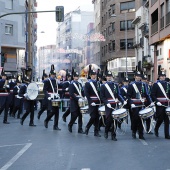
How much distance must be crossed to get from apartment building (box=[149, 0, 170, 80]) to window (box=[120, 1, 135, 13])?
28011 millimetres

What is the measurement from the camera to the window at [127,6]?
6862cm

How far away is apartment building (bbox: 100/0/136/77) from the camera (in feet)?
224

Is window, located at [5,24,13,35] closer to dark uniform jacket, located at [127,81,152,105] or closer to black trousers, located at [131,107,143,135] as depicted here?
dark uniform jacket, located at [127,81,152,105]

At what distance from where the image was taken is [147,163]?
9.05m

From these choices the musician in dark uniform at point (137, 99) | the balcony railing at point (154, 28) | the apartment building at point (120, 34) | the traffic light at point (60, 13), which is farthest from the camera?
the apartment building at point (120, 34)

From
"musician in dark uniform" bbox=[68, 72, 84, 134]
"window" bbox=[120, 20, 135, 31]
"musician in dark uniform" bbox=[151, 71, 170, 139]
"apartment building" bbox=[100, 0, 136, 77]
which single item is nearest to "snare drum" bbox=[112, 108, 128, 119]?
"musician in dark uniform" bbox=[151, 71, 170, 139]

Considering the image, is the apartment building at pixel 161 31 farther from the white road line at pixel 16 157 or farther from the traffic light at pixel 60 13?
the white road line at pixel 16 157

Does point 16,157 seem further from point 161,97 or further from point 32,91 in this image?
point 32,91

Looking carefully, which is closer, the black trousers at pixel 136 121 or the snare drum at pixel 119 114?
the snare drum at pixel 119 114

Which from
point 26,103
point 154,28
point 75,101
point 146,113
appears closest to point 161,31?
point 154,28

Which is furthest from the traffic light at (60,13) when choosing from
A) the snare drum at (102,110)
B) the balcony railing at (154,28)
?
the balcony railing at (154,28)

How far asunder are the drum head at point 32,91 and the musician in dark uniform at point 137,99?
516 centimetres

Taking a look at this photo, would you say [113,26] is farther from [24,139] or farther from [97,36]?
[24,139]

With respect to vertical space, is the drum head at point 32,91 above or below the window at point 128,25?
below
